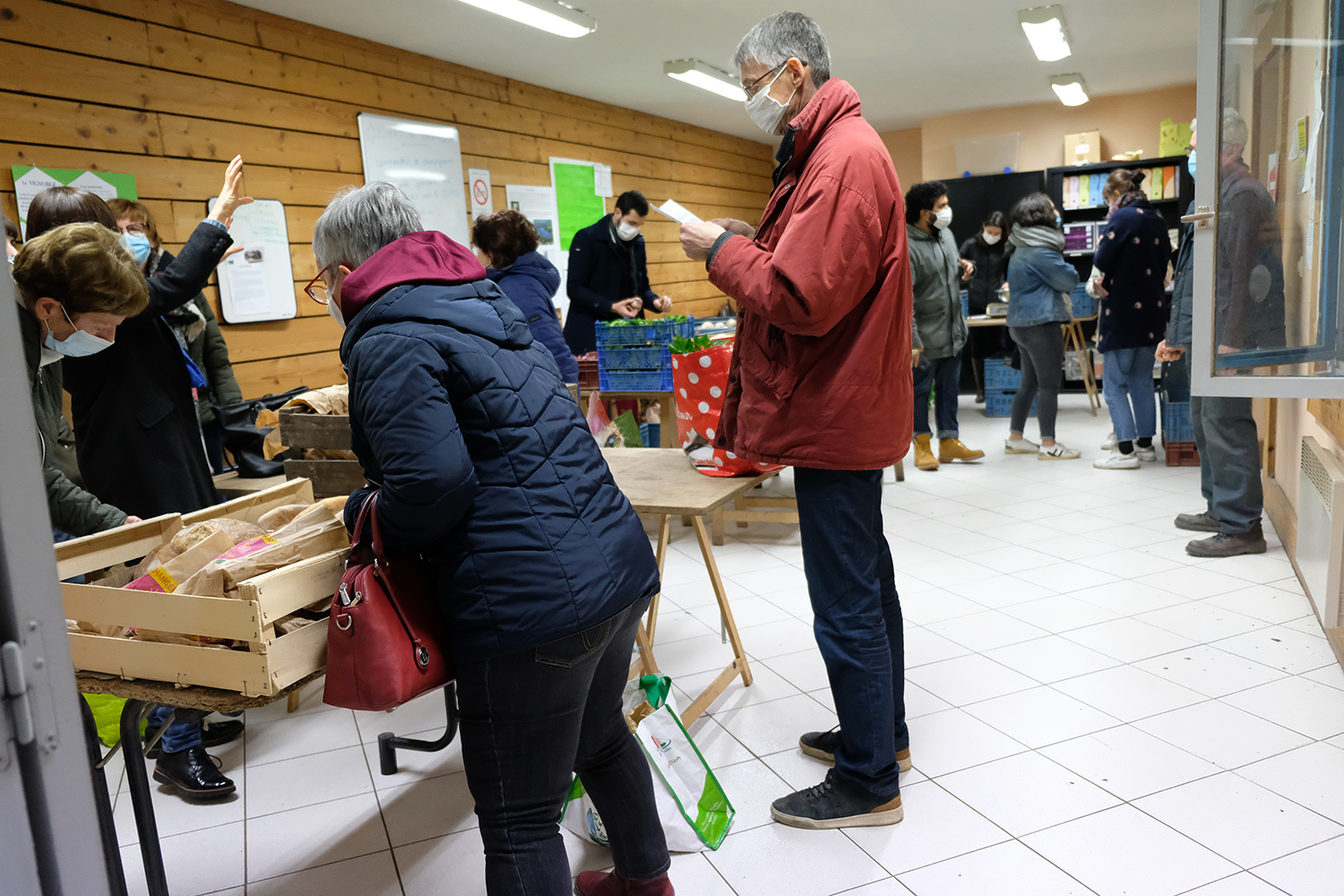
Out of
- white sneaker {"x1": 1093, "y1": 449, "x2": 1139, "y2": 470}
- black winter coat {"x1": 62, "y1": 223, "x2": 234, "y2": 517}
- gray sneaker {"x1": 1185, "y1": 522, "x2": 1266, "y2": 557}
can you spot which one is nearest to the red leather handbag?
black winter coat {"x1": 62, "y1": 223, "x2": 234, "y2": 517}

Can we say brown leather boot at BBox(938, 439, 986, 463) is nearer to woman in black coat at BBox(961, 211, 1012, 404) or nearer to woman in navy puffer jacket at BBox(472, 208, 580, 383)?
woman in black coat at BBox(961, 211, 1012, 404)

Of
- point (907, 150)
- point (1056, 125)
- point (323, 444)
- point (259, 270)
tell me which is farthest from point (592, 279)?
point (907, 150)

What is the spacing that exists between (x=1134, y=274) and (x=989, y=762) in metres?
3.93

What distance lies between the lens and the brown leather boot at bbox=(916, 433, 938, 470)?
19.2 ft

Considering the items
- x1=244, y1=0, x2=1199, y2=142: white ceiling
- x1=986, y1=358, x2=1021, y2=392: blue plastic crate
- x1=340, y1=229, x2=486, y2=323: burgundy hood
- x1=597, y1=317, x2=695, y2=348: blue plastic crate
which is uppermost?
x1=244, y1=0, x2=1199, y2=142: white ceiling

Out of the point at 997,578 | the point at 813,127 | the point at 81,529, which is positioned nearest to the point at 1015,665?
the point at 997,578

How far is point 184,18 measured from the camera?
4.50 meters

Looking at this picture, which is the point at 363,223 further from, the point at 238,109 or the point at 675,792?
the point at 238,109

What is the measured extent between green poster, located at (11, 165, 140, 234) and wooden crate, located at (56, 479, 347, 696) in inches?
108

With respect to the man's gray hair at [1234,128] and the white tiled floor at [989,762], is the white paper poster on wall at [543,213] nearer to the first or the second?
the white tiled floor at [989,762]

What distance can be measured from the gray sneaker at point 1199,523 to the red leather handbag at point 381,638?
12.7ft

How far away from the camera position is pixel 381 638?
1.43 metres

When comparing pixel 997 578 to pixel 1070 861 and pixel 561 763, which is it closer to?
pixel 1070 861

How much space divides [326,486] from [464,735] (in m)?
1.40
